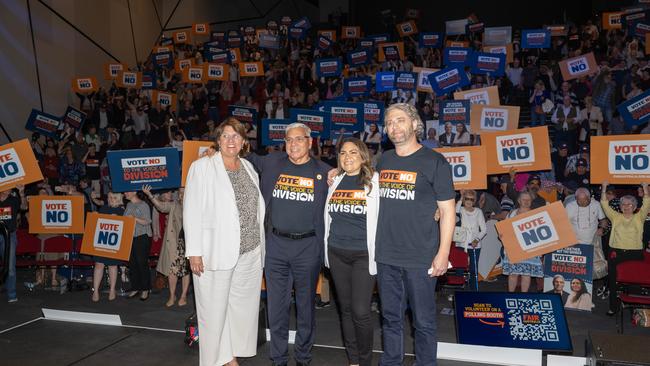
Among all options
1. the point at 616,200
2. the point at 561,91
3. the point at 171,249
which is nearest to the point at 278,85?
the point at 561,91

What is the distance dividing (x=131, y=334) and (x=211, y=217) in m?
2.35

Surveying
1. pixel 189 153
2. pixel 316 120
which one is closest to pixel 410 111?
pixel 189 153

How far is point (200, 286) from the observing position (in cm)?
450

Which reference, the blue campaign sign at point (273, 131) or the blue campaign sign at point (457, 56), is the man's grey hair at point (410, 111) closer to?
the blue campaign sign at point (273, 131)

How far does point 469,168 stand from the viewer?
769 cm

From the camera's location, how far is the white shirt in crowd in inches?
301

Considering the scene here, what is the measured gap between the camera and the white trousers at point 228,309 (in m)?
4.50

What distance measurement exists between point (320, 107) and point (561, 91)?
577cm

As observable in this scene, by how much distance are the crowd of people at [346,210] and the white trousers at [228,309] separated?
11 mm

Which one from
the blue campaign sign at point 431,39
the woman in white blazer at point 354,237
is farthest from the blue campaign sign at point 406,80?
the woman in white blazer at point 354,237

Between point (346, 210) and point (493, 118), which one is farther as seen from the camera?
point (493, 118)

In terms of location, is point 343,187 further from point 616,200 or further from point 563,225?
point 616,200

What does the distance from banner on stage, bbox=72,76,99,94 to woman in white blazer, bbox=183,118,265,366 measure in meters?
13.8

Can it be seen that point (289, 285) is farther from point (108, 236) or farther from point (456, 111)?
point (456, 111)
